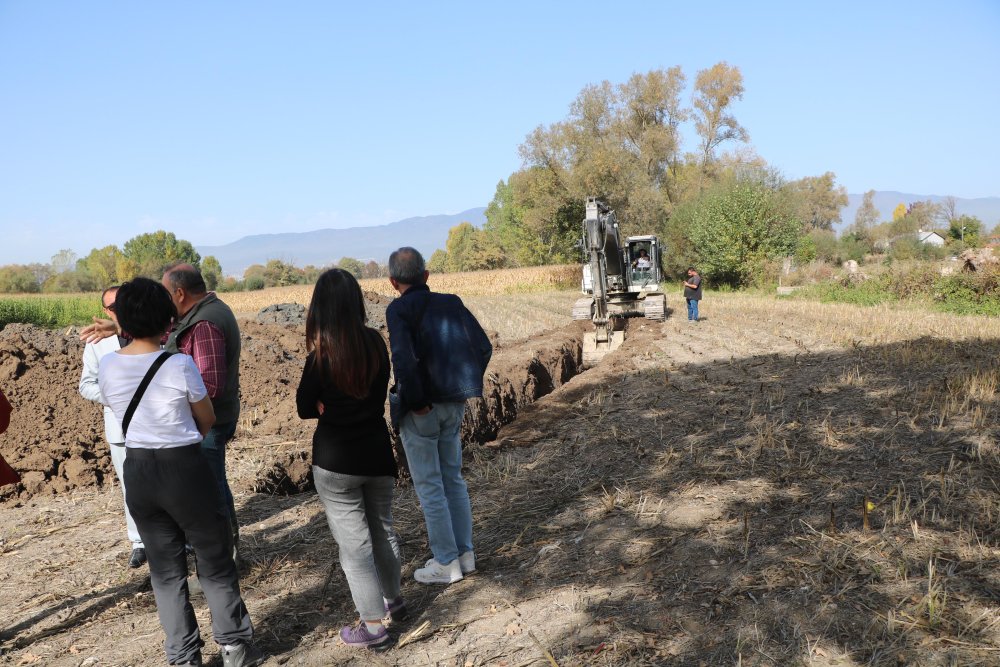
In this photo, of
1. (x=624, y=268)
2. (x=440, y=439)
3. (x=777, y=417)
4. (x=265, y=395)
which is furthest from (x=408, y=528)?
(x=624, y=268)

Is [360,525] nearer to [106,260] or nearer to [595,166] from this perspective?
[595,166]

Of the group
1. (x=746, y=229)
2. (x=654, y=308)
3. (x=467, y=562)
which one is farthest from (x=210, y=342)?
(x=746, y=229)

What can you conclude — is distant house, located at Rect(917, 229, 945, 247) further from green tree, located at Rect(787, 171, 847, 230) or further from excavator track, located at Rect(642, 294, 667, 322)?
excavator track, located at Rect(642, 294, 667, 322)

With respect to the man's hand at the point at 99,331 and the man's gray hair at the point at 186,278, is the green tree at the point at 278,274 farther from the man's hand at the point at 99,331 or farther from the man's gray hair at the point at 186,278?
the man's gray hair at the point at 186,278

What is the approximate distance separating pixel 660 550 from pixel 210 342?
2.89m

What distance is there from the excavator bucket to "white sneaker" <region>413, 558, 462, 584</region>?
10432 millimetres

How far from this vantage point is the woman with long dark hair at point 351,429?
3.22 meters

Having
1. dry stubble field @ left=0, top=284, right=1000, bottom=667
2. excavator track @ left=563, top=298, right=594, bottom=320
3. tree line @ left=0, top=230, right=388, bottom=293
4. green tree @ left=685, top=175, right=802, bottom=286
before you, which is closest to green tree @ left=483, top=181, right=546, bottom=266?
tree line @ left=0, top=230, right=388, bottom=293

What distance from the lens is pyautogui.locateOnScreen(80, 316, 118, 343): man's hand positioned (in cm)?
442

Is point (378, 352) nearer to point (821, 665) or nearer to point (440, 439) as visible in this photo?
point (440, 439)

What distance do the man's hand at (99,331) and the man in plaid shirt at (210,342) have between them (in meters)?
0.56

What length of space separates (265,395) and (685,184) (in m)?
48.2

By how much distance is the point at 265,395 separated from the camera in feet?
32.6

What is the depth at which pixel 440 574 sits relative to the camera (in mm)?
4133
